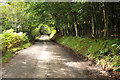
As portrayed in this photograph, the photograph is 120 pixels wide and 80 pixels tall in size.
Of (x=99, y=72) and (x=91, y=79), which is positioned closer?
(x=91, y=79)

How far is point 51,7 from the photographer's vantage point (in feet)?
58.7

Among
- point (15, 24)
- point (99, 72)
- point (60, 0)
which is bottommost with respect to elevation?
point (99, 72)

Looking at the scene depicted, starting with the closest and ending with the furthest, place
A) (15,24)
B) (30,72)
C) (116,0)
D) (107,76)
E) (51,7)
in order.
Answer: (107,76), (30,72), (116,0), (51,7), (15,24)

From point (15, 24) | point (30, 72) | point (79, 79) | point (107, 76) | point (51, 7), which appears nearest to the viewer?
point (79, 79)

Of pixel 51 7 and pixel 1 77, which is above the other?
pixel 51 7

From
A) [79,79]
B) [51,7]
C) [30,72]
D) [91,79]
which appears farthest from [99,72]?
[51,7]

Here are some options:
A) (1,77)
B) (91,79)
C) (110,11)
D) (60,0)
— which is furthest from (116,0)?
(1,77)

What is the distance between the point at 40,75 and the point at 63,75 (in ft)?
3.93

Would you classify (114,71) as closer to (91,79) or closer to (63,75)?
(91,79)

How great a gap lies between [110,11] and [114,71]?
36.8 feet

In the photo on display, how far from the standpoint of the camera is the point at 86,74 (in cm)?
630

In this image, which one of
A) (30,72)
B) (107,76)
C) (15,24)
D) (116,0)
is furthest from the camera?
(15,24)

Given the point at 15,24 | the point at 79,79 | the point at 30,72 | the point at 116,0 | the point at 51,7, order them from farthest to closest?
the point at 15,24 → the point at 51,7 → the point at 116,0 → the point at 30,72 → the point at 79,79

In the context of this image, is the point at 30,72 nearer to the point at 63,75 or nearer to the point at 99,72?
the point at 63,75
